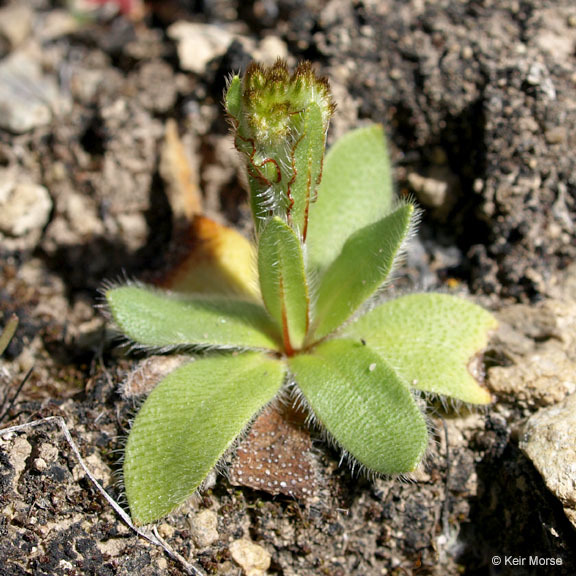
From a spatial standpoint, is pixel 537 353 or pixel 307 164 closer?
pixel 307 164

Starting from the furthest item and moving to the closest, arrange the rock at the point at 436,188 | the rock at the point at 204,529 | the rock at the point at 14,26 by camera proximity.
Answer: the rock at the point at 14,26
the rock at the point at 436,188
the rock at the point at 204,529

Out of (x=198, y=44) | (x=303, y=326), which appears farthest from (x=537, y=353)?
(x=198, y=44)

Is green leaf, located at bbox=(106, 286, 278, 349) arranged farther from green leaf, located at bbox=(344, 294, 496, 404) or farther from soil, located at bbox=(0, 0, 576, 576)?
green leaf, located at bbox=(344, 294, 496, 404)

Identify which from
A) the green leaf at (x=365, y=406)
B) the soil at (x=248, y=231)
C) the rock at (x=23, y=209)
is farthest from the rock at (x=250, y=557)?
the rock at (x=23, y=209)

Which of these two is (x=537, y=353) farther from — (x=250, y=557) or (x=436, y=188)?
(x=250, y=557)

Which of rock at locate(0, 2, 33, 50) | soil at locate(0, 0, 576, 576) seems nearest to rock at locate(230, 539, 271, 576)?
soil at locate(0, 0, 576, 576)

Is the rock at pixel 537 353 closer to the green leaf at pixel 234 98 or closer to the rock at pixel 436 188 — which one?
the rock at pixel 436 188
